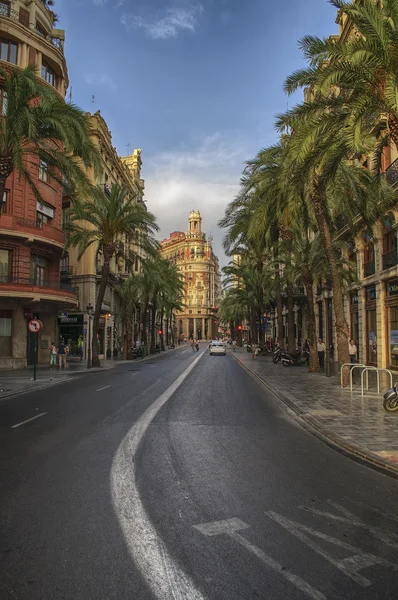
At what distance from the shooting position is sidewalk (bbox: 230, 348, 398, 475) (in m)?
7.18

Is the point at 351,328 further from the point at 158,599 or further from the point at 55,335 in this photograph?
the point at 158,599

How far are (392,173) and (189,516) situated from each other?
69.7 feet

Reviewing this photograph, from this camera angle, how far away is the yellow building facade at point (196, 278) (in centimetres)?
15600

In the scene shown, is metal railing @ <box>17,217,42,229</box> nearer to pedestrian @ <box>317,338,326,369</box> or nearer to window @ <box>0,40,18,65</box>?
window @ <box>0,40,18,65</box>

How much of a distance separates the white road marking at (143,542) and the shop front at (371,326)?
21582mm

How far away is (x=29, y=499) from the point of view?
494 cm

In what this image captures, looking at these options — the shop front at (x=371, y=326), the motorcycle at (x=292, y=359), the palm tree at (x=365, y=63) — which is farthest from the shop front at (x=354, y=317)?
the palm tree at (x=365, y=63)

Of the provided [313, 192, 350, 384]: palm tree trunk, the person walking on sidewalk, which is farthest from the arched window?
[313, 192, 350, 384]: palm tree trunk

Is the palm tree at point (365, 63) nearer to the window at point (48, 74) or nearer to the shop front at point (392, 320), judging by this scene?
the shop front at point (392, 320)

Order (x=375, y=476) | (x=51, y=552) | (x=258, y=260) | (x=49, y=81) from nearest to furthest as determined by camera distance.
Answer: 1. (x=51, y=552)
2. (x=375, y=476)
3. (x=49, y=81)
4. (x=258, y=260)

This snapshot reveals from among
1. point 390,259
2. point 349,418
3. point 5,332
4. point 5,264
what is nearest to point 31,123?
point 349,418

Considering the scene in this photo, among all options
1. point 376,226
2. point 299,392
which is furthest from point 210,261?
point 299,392

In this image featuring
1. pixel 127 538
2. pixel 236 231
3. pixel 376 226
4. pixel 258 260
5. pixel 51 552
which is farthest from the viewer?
pixel 258 260

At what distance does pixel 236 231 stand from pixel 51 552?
2696cm
